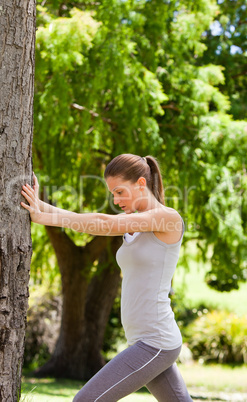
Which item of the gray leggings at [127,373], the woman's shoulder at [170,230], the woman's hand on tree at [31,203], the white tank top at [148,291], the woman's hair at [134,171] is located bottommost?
the gray leggings at [127,373]

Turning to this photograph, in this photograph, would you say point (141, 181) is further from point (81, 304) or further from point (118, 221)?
point (81, 304)

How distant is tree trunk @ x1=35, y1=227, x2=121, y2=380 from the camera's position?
30.1 feet

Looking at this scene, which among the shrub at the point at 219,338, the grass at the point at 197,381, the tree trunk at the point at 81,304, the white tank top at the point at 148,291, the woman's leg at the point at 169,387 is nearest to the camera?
the white tank top at the point at 148,291

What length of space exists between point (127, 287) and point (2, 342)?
2.33 ft

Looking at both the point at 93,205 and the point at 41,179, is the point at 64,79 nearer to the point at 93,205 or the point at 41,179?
the point at 41,179

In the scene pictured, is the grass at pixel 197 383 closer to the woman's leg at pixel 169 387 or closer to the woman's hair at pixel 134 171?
the woman's leg at pixel 169 387

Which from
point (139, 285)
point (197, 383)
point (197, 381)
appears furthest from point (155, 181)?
point (197, 381)

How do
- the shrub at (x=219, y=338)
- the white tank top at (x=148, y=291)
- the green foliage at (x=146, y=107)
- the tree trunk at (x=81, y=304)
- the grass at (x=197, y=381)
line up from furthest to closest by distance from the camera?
1. the shrub at (x=219, y=338)
2. the tree trunk at (x=81, y=304)
3. the grass at (x=197, y=381)
4. the green foliage at (x=146, y=107)
5. the white tank top at (x=148, y=291)

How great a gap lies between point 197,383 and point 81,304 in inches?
124

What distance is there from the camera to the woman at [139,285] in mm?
2266

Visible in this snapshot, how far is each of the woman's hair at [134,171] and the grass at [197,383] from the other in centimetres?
435

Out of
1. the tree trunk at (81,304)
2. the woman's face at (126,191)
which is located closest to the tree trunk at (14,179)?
the woman's face at (126,191)

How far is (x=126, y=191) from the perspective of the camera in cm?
252

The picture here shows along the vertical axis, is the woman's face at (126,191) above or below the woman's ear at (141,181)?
below
